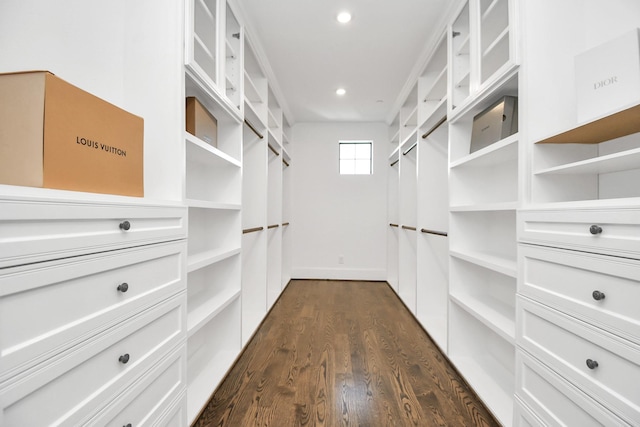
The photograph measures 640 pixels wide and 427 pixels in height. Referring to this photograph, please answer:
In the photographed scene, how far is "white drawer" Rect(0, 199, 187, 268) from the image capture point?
0.56 meters

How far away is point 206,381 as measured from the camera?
1.62m

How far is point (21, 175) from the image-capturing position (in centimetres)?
71

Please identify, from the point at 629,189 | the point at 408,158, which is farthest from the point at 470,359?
the point at 408,158

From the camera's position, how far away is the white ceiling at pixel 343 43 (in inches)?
76.5

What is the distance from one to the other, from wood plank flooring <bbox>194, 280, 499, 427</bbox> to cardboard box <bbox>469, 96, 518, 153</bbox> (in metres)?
1.40

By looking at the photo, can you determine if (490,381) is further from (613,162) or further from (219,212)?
(219,212)

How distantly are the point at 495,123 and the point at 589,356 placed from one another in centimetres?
117

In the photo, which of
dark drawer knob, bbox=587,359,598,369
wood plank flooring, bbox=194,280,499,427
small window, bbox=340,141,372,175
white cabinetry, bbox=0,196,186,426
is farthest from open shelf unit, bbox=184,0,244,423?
small window, bbox=340,141,372,175

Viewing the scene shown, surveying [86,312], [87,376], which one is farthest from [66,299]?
[87,376]

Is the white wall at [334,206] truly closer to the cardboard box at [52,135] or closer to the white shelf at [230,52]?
the white shelf at [230,52]

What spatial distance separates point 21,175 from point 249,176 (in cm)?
209

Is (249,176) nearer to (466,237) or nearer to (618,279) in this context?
(466,237)

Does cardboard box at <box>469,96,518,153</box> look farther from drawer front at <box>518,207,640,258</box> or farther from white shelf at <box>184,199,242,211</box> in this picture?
white shelf at <box>184,199,242,211</box>

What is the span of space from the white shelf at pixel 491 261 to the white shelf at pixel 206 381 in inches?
62.3
